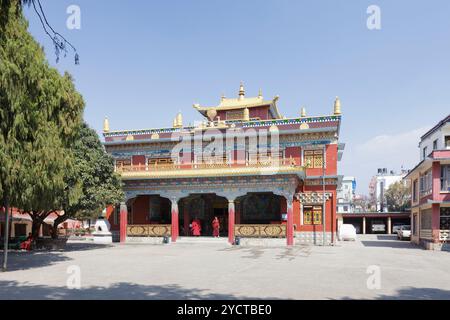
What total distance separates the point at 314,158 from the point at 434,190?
799 centimetres

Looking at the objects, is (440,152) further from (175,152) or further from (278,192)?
(175,152)

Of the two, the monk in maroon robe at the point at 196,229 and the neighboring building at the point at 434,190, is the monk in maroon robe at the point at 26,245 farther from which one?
the neighboring building at the point at 434,190

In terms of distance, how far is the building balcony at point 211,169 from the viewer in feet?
87.7

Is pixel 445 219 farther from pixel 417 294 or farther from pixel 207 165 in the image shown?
pixel 417 294

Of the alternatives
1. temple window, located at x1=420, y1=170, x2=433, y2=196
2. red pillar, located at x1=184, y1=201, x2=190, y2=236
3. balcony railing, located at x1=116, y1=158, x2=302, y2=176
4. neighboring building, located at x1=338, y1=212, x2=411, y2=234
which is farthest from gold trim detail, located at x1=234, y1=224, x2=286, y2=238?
neighboring building, located at x1=338, y1=212, x2=411, y2=234

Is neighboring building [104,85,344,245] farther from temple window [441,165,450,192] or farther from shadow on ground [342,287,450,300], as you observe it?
shadow on ground [342,287,450,300]

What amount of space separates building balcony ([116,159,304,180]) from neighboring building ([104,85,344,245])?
67 mm

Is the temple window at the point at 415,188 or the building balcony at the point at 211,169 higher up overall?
the building balcony at the point at 211,169

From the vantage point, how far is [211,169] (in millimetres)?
28359

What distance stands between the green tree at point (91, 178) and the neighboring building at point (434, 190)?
19.8 meters

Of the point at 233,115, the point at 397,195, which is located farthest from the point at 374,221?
the point at 233,115

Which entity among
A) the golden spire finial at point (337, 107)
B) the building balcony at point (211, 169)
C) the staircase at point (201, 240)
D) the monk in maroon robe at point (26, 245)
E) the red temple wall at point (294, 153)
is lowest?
the staircase at point (201, 240)

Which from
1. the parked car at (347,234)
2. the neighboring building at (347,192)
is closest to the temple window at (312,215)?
the parked car at (347,234)

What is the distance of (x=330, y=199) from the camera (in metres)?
28.8
